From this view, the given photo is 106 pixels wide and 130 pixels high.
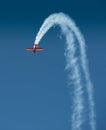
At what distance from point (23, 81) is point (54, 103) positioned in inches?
14.6

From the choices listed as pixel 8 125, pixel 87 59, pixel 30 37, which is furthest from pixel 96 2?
pixel 8 125

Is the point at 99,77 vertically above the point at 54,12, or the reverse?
the point at 54,12

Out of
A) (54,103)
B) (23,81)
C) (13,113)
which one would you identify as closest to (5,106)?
(13,113)

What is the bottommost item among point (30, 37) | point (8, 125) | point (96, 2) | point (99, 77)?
point (8, 125)

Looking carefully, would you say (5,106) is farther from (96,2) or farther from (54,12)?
(96,2)

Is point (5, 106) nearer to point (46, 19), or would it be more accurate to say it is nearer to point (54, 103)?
point (54, 103)

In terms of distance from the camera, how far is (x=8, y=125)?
1.95 meters

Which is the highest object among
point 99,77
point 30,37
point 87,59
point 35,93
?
point 30,37

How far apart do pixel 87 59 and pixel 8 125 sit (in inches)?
39.1

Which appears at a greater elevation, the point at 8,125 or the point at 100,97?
the point at 100,97

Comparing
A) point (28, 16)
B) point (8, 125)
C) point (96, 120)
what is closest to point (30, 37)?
point (28, 16)

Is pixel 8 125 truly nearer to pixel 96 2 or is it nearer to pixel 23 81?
pixel 23 81

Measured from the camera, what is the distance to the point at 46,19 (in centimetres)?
197

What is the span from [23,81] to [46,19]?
645 mm
